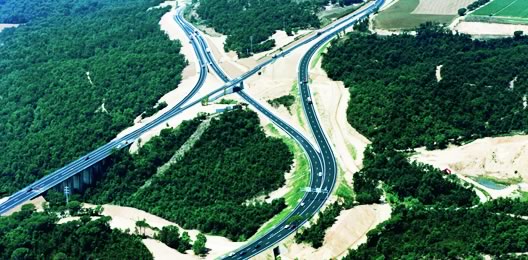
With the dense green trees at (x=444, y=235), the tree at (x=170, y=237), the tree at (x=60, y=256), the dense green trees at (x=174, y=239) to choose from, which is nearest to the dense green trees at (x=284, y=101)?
the dense green trees at (x=174, y=239)

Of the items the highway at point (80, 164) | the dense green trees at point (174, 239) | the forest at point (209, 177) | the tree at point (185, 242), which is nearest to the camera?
the tree at point (185, 242)

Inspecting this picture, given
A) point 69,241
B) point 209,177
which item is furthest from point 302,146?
point 69,241

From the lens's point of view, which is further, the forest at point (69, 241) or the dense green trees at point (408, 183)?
the dense green trees at point (408, 183)

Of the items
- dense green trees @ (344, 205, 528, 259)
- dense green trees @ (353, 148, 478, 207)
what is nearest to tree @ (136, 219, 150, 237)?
dense green trees @ (353, 148, 478, 207)

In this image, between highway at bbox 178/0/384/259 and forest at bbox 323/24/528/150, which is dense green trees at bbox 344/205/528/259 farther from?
forest at bbox 323/24/528/150

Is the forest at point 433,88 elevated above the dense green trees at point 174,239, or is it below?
above

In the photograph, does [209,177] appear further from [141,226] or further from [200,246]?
[200,246]

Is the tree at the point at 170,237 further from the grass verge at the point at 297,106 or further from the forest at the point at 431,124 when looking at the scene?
the grass verge at the point at 297,106

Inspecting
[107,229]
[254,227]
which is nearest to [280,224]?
[254,227]
